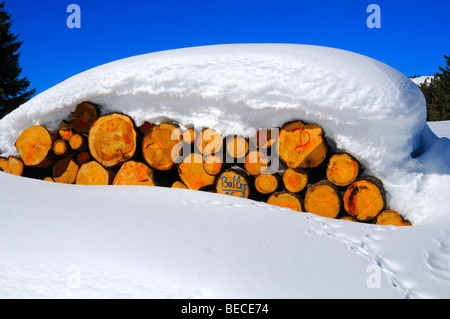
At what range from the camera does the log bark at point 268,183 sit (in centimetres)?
201

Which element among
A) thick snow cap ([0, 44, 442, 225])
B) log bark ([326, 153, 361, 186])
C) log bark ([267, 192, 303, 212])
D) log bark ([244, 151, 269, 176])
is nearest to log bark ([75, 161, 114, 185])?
thick snow cap ([0, 44, 442, 225])

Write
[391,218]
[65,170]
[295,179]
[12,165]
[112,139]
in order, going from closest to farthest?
[391,218] < [295,179] < [112,139] < [65,170] < [12,165]

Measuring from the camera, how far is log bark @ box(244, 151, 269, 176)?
1996mm

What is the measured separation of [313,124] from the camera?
1897 mm

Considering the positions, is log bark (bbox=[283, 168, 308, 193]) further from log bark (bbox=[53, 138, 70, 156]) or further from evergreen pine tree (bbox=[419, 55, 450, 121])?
evergreen pine tree (bbox=[419, 55, 450, 121])

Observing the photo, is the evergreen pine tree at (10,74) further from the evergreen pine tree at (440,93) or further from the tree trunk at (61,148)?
the evergreen pine tree at (440,93)

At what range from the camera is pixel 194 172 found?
82.5 inches

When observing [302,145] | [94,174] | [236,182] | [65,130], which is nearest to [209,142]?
[236,182]

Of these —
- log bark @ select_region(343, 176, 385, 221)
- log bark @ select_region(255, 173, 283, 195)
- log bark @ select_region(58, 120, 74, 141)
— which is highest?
log bark @ select_region(58, 120, 74, 141)

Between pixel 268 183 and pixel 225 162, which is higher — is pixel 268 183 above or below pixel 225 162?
below

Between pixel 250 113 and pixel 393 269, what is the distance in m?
1.17

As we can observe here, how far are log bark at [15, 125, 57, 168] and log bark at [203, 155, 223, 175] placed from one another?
4.10ft

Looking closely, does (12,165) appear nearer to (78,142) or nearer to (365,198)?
(78,142)

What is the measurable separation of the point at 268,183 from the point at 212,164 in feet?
1.19
